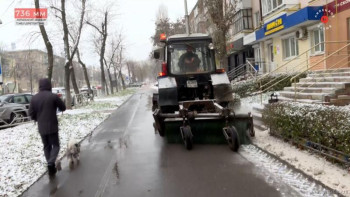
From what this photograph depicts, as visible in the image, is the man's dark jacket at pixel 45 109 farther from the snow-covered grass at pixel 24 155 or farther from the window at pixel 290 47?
the window at pixel 290 47

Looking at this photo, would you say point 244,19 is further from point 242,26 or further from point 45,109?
point 45,109

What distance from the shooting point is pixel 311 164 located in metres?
6.13

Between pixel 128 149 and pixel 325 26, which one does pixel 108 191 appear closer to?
pixel 128 149

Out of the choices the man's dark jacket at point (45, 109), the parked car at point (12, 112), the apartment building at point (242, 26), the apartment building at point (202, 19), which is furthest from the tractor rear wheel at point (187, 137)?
the apartment building at point (242, 26)

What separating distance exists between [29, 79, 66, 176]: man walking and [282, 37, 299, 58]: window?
18.3 metres

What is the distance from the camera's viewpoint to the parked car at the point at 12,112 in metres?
15.8

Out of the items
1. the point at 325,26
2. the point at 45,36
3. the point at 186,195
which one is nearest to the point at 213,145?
the point at 186,195

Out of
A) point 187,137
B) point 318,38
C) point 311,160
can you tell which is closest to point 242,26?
point 318,38

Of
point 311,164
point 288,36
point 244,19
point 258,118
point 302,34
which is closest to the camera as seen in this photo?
point 311,164

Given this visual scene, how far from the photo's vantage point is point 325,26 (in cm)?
1752

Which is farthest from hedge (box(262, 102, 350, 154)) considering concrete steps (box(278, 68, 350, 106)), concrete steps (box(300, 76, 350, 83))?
concrete steps (box(300, 76, 350, 83))

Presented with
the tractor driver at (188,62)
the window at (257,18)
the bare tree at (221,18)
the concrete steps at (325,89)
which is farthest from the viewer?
the window at (257,18)

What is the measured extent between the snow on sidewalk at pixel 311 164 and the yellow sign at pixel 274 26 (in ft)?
47.7

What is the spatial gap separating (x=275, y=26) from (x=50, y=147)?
18.7 metres
